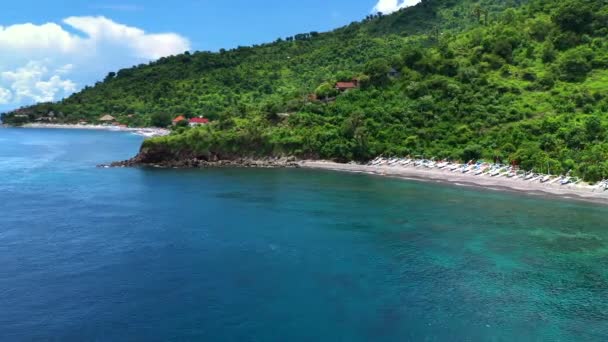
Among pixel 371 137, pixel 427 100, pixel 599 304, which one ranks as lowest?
pixel 599 304

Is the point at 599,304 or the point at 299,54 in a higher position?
the point at 299,54

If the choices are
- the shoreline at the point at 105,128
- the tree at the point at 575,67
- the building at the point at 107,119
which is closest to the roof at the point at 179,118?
the shoreline at the point at 105,128

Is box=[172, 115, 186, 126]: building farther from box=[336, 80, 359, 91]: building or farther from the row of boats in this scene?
the row of boats

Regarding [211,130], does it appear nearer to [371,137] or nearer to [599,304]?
[371,137]

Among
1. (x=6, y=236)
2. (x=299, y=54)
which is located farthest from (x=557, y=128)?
(x=299, y=54)

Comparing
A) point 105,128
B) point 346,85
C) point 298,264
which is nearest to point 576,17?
point 346,85

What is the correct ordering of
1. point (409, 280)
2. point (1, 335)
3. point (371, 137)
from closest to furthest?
point (1, 335) → point (409, 280) → point (371, 137)

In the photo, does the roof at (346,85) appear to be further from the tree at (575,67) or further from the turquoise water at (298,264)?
the tree at (575,67)
